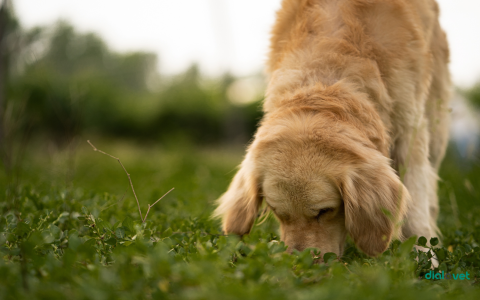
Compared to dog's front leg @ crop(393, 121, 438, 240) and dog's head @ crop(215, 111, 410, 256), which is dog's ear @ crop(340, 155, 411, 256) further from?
dog's front leg @ crop(393, 121, 438, 240)

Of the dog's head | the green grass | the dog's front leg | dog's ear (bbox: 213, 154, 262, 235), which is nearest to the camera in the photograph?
the green grass

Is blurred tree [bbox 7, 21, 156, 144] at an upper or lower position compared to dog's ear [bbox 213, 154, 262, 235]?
upper

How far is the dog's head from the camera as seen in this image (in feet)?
6.93

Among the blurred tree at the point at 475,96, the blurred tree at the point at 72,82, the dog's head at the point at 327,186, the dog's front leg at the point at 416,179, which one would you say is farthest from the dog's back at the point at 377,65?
the blurred tree at the point at 475,96

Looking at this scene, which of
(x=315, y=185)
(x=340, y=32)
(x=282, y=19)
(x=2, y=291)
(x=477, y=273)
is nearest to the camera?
(x=2, y=291)

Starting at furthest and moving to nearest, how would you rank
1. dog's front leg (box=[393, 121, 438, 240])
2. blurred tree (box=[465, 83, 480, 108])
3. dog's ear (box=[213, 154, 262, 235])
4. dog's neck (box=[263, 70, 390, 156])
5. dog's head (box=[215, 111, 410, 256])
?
1. blurred tree (box=[465, 83, 480, 108])
2. dog's front leg (box=[393, 121, 438, 240])
3. dog's ear (box=[213, 154, 262, 235])
4. dog's neck (box=[263, 70, 390, 156])
5. dog's head (box=[215, 111, 410, 256])

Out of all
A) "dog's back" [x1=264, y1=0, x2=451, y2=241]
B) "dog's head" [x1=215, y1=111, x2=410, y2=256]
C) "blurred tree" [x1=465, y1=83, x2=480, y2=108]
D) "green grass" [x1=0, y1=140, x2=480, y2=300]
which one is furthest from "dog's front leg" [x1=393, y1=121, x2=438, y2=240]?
"blurred tree" [x1=465, y1=83, x2=480, y2=108]

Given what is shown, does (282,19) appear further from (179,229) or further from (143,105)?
(143,105)

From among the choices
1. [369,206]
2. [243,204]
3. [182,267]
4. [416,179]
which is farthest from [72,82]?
[182,267]

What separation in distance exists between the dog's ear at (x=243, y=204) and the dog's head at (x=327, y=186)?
142 mm

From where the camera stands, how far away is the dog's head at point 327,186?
2.11 m

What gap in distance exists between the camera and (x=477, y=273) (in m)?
1.83

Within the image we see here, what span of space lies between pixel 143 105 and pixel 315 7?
19.6m

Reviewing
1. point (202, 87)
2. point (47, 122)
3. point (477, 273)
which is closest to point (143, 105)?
point (202, 87)
